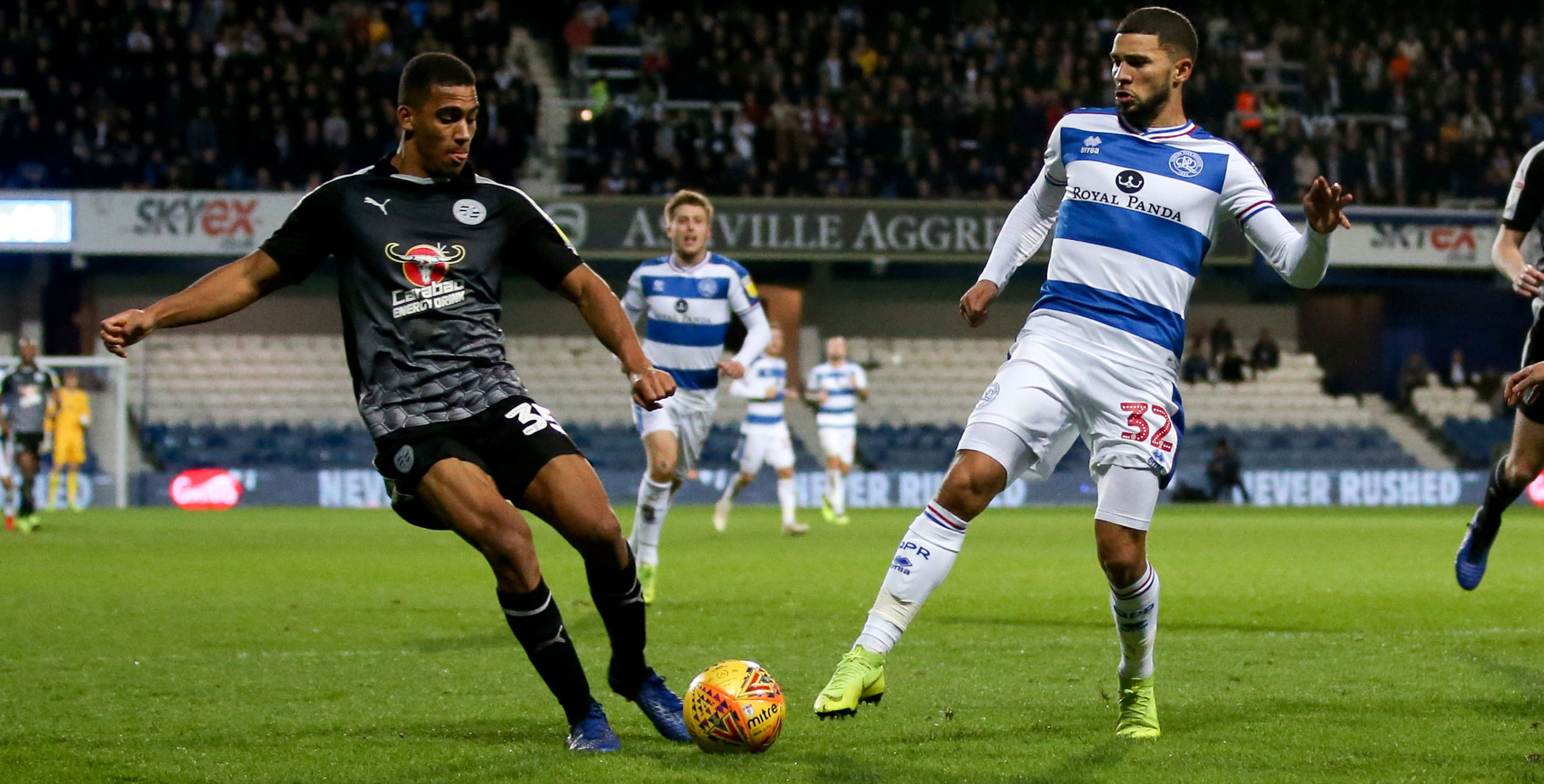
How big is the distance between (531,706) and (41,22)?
25962 millimetres

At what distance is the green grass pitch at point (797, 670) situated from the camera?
5.05 meters

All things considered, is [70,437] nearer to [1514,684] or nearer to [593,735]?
[593,735]

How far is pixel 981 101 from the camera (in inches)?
1164

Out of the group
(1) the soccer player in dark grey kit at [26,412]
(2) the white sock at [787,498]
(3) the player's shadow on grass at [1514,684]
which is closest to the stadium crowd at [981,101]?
(2) the white sock at [787,498]

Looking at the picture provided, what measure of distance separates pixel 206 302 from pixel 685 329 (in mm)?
5702

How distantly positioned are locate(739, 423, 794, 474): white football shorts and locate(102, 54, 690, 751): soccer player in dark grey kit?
13957 millimetres

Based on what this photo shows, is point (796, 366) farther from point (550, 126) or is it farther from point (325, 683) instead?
point (325, 683)

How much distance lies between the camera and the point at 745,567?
13.5 meters

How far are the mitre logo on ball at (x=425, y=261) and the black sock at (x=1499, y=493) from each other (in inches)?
187

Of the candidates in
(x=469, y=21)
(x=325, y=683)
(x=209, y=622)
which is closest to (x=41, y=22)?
(x=469, y=21)

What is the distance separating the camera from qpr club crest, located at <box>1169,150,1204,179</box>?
5.50 metres

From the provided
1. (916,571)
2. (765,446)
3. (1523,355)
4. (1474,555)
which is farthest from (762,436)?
(916,571)

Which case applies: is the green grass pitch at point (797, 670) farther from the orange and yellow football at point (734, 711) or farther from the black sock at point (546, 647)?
the black sock at point (546, 647)

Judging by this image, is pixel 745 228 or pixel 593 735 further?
pixel 745 228
